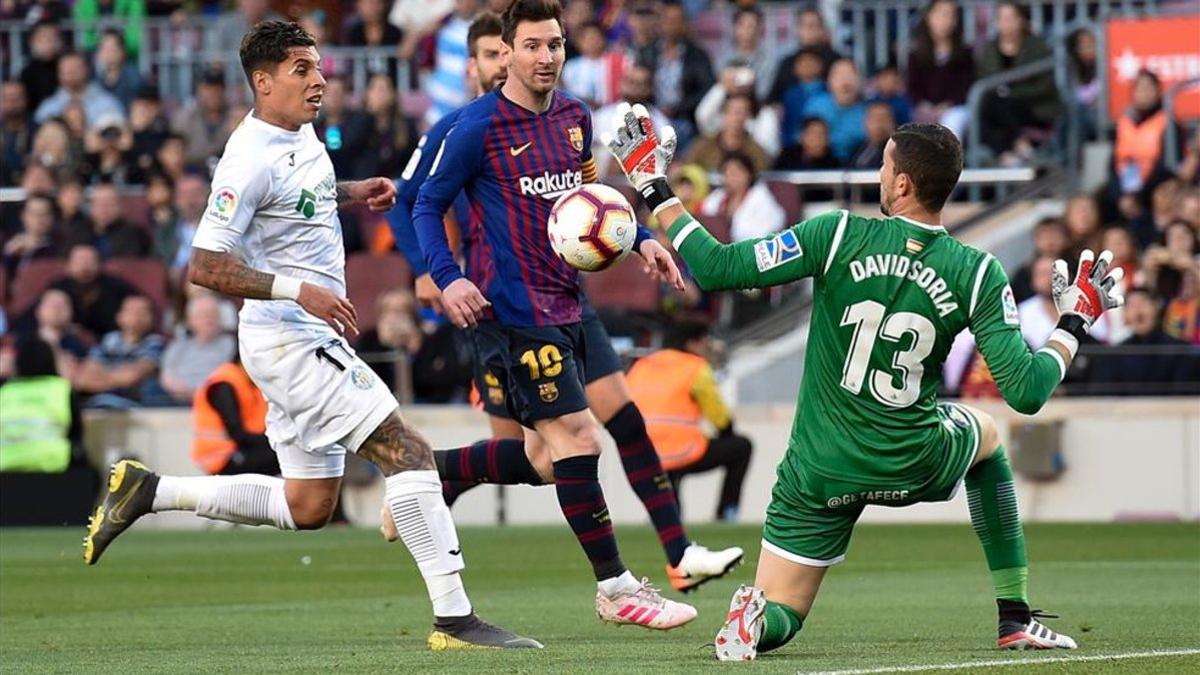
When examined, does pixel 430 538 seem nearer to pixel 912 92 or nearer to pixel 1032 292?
pixel 1032 292

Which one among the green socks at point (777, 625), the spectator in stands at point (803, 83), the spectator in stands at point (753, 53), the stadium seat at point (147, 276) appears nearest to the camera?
the green socks at point (777, 625)

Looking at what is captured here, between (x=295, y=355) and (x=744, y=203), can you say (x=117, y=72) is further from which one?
(x=295, y=355)

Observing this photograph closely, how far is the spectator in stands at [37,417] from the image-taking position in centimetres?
1820

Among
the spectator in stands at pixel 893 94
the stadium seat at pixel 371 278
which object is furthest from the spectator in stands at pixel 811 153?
the stadium seat at pixel 371 278

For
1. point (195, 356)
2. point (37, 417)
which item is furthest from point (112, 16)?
point (37, 417)

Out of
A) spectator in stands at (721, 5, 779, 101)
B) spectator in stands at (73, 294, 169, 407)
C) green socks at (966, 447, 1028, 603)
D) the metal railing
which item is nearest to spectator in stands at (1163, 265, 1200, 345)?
the metal railing

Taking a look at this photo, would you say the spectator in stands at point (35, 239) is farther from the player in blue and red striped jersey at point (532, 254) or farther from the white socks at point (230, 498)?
the player in blue and red striped jersey at point (532, 254)

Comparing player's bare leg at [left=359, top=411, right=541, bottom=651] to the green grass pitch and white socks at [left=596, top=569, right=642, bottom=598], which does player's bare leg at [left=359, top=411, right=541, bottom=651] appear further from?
white socks at [left=596, top=569, right=642, bottom=598]

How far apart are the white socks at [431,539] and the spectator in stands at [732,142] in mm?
11881

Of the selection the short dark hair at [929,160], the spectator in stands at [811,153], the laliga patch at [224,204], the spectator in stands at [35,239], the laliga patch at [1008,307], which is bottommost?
the spectator in stands at [35,239]

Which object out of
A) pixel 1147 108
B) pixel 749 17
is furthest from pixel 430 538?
pixel 749 17

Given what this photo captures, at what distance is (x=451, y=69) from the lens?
71.3 ft

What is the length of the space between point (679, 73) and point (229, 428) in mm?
5961

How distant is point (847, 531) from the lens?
302 inches
